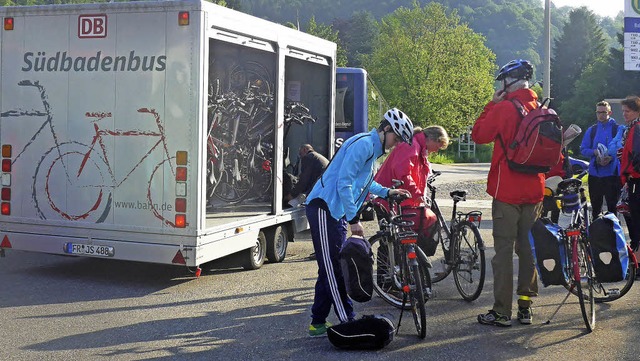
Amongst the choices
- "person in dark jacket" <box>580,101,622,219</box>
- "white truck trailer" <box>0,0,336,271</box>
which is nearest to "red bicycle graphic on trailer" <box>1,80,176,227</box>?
"white truck trailer" <box>0,0,336,271</box>

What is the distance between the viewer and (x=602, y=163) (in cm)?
966

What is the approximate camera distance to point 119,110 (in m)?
8.51

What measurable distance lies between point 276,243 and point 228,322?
3.12 metres

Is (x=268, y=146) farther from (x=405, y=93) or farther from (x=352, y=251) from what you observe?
(x=405, y=93)

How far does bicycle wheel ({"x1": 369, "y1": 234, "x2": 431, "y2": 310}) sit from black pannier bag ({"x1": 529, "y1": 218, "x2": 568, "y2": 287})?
0.93 m

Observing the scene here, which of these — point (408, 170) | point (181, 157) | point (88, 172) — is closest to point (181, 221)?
point (181, 157)

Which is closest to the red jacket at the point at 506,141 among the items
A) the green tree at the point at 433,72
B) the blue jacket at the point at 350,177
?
the blue jacket at the point at 350,177

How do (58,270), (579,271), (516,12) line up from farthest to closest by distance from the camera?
(516,12)
(58,270)
(579,271)

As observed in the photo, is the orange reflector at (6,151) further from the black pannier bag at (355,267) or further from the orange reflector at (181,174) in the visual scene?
the black pannier bag at (355,267)

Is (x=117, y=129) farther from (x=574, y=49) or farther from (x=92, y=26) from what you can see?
(x=574, y=49)

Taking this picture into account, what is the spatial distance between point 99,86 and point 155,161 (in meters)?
0.98

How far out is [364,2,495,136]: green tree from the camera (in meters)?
59.7

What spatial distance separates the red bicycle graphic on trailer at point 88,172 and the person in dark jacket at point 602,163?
15.6 ft

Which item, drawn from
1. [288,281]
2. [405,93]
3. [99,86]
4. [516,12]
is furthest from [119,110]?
[516,12]
